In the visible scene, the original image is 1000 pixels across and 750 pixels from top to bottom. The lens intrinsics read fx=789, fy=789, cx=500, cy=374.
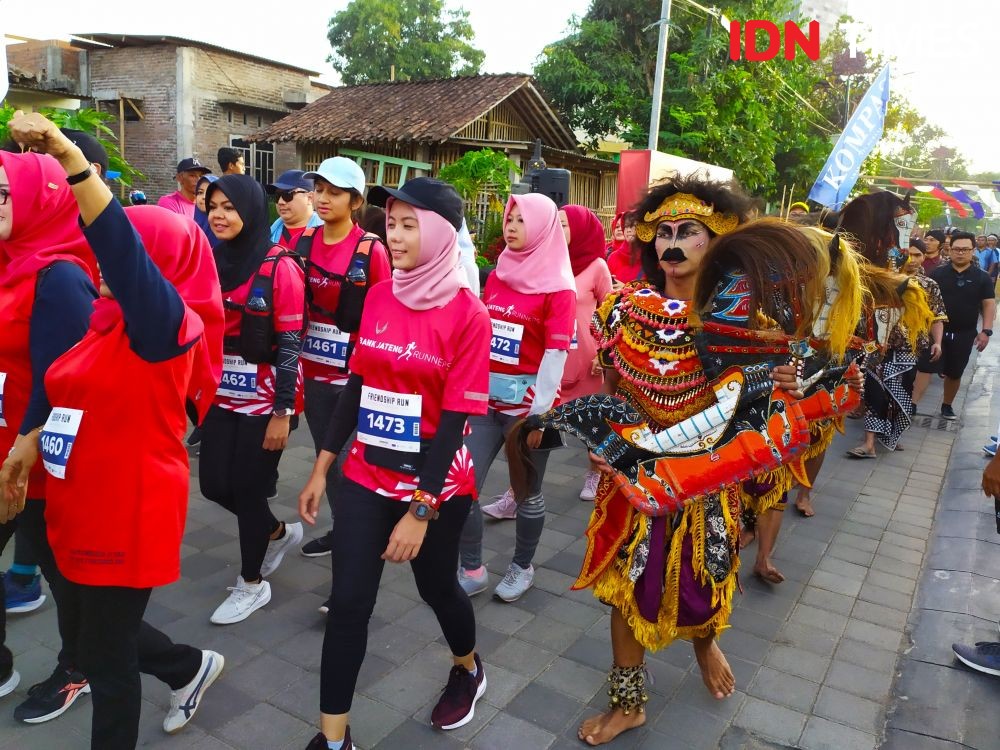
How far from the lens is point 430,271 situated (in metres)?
2.43

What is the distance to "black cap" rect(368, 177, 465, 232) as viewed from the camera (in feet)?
7.93

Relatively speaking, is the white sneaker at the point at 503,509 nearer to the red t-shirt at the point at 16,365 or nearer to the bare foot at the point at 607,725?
the bare foot at the point at 607,725

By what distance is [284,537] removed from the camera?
395 centimetres

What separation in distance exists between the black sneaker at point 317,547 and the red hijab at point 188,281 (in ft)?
6.01

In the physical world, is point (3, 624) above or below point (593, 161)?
below

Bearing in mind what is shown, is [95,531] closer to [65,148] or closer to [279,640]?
[65,148]

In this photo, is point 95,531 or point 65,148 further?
point 95,531

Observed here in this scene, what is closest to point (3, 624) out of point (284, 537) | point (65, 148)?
point (284, 537)

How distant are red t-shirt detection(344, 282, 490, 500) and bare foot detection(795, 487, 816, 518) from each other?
350cm

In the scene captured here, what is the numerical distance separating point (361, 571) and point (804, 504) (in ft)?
12.3

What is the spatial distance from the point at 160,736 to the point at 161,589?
1149 millimetres

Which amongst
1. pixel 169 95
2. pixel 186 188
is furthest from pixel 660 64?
pixel 169 95

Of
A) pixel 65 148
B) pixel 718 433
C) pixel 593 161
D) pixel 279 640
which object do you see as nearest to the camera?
pixel 65 148

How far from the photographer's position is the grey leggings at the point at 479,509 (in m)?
3.63
